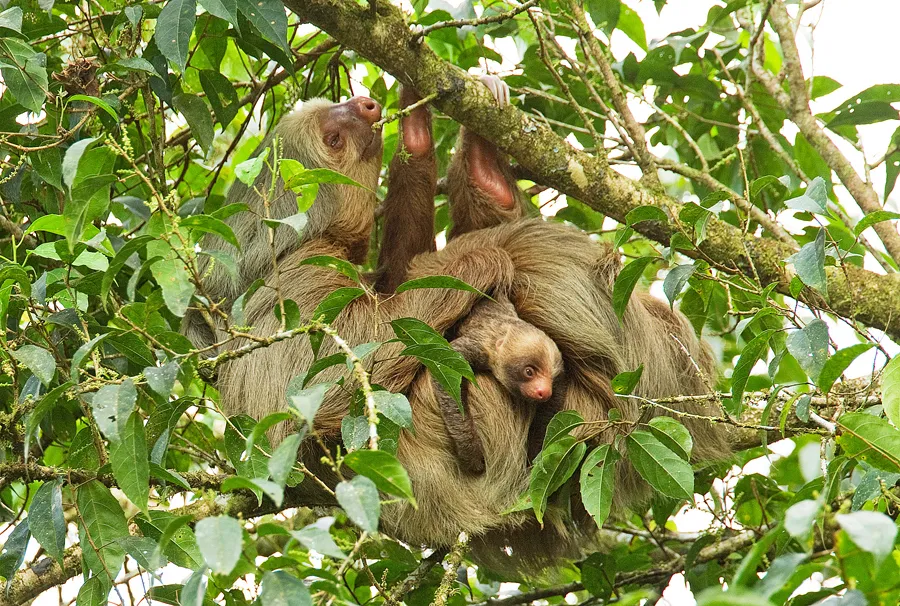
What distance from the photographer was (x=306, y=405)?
199cm

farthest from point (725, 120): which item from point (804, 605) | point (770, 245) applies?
point (804, 605)

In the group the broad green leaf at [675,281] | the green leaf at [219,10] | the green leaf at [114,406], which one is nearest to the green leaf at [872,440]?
the broad green leaf at [675,281]

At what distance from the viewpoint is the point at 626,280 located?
3.41 m

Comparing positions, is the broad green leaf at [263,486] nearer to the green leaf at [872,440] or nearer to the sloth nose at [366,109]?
the green leaf at [872,440]

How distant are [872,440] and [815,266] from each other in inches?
23.5

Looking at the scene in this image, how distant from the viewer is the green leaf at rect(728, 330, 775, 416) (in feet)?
10.2

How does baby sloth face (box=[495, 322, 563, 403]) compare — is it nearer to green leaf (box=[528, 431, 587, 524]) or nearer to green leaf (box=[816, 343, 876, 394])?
green leaf (box=[528, 431, 587, 524])

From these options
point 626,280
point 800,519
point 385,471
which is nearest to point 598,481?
point 626,280

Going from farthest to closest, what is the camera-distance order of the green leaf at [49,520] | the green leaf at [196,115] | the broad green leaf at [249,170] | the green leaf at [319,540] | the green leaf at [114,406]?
1. the green leaf at [196,115]
2. the green leaf at [49,520]
3. the broad green leaf at [249,170]
4. the green leaf at [114,406]
5. the green leaf at [319,540]

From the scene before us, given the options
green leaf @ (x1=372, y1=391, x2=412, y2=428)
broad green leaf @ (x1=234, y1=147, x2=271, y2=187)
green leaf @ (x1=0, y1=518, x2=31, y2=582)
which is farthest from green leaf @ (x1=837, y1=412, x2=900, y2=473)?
green leaf @ (x1=0, y1=518, x2=31, y2=582)

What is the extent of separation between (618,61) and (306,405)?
4.09 meters

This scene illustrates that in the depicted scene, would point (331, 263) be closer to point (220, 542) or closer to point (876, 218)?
point (220, 542)

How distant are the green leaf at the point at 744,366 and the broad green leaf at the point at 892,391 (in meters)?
0.39

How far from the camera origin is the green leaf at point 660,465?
3.10 meters
